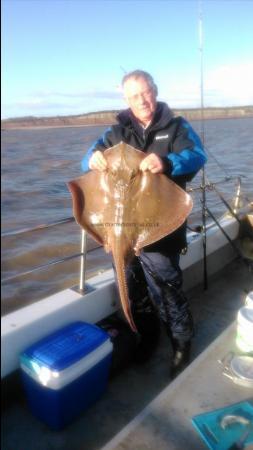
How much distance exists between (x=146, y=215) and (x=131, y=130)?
743mm

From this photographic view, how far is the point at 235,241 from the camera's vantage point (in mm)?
5508

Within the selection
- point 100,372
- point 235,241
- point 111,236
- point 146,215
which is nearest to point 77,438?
point 100,372

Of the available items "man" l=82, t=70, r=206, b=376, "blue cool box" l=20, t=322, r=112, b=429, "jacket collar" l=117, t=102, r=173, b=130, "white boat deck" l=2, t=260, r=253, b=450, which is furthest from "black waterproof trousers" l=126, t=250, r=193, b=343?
"jacket collar" l=117, t=102, r=173, b=130

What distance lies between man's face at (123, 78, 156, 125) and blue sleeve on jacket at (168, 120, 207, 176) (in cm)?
31

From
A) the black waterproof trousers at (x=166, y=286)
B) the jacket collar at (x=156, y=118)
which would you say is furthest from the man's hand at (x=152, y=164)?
the black waterproof trousers at (x=166, y=286)

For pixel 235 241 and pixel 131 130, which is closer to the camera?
pixel 131 130

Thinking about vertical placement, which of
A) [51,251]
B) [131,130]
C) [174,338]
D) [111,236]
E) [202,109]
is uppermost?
[202,109]

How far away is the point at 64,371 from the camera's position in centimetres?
259

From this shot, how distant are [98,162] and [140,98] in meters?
0.60

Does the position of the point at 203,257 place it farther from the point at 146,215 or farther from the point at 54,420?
the point at 54,420

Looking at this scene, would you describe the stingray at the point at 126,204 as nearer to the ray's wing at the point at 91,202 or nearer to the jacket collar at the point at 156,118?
the ray's wing at the point at 91,202

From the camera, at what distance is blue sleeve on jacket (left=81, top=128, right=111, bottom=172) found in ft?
9.63

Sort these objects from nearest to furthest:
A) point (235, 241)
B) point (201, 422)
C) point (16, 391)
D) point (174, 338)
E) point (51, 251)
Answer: point (201, 422) → point (16, 391) → point (174, 338) → point (235, 241) → point (51, 251)

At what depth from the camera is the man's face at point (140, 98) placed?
2771 millimetres
